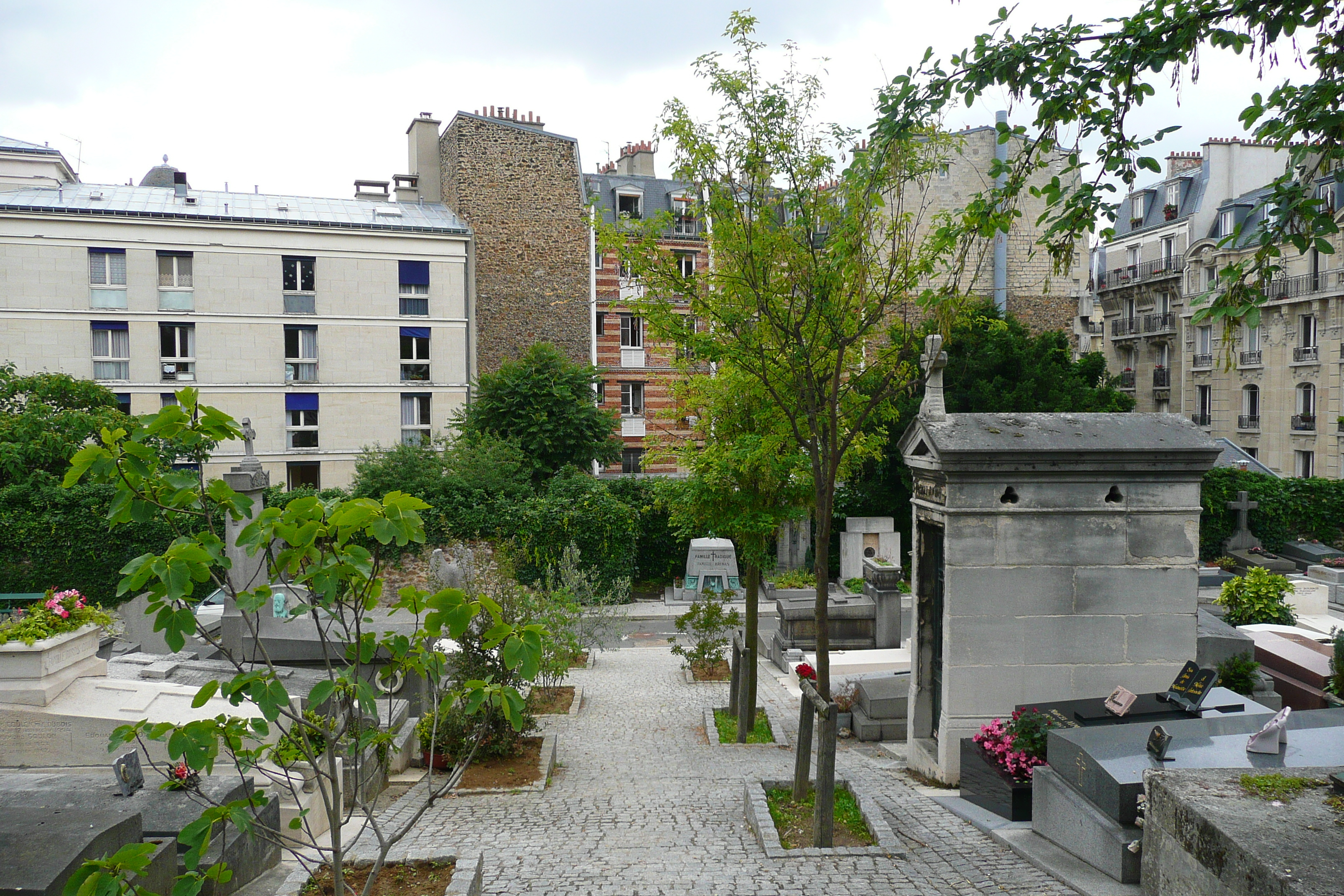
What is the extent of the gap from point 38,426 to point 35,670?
1687 cm

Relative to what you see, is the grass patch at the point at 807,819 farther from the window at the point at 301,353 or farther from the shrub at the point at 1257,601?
the window at the point at 301,353

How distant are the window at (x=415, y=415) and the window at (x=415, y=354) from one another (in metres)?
0.57

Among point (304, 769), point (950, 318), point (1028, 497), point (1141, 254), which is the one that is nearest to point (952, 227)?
point (950, 318)

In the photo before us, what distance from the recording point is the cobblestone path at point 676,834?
5.75 meters

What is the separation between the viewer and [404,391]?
104ft

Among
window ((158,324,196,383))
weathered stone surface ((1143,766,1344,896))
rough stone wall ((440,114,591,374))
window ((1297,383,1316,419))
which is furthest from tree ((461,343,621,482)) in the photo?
window ((1297,383,1316,419))

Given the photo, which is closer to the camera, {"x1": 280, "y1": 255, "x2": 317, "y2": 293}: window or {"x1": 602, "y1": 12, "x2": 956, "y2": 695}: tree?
{"x1": 602, "y1": 12, "x2": 956, "y2": 695}: tree

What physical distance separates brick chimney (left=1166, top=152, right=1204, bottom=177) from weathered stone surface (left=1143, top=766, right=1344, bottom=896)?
46044 mm

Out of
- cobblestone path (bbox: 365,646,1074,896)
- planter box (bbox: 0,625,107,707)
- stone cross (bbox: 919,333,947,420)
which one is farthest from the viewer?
stone cross (bbox: 919,333,947,420)

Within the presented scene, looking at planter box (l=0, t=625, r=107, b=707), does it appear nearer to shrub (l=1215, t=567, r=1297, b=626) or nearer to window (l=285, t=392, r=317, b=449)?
shrub (l=1215, t=567, r=1297, b=626)

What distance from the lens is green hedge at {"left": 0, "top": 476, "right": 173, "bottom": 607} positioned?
22.1m

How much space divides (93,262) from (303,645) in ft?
74.8

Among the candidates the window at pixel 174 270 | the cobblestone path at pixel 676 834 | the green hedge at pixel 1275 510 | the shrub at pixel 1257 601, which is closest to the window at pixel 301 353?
the window at pixel 174 270

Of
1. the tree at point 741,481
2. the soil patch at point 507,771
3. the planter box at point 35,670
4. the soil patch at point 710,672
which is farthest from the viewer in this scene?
the soil patch at point 710,672
